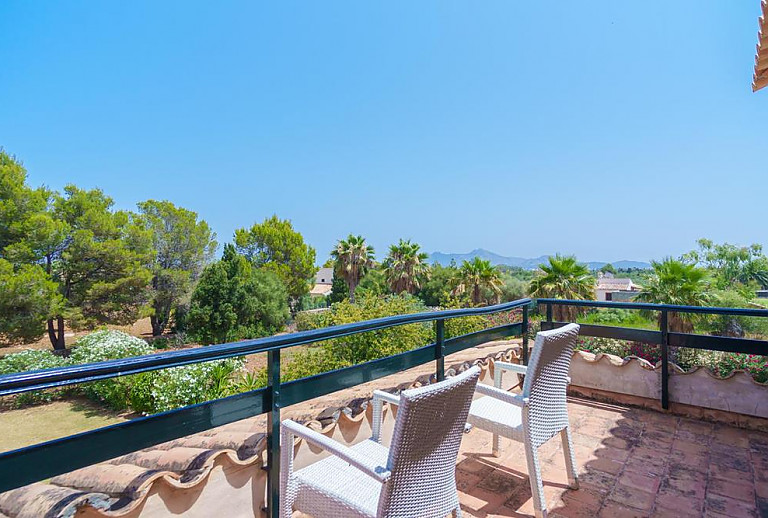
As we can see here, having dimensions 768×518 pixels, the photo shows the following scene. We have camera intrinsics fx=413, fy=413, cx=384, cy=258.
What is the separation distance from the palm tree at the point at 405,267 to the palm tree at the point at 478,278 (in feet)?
16.9

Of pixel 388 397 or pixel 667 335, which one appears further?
pixel 667 335

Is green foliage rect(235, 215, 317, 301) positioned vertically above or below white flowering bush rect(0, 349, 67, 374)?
above

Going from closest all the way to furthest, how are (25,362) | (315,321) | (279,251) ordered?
(25,362) → (315,321) → (279,251)

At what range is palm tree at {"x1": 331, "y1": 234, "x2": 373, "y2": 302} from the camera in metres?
30.2

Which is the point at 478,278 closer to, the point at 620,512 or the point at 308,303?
the point at 308,303

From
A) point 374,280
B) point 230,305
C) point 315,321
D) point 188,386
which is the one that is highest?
point 374,280

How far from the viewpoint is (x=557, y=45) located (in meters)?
11.6

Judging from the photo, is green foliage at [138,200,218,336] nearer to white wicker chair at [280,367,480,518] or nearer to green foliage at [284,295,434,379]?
green foliage at [284,295,434,379]

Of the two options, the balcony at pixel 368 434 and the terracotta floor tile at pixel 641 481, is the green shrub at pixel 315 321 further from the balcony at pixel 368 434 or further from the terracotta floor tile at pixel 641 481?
the terracotta floor tile at pixel 641 481

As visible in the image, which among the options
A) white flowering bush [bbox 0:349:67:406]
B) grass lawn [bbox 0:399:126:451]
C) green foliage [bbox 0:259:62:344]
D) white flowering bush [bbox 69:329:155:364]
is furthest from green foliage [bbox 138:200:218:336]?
grass lawn [bbox 0:399:126:451]

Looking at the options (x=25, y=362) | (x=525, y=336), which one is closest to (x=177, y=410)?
(x=525, y=336)

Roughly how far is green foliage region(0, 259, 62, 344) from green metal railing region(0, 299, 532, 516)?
20326 mm

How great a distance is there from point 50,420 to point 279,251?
2288 centimetres

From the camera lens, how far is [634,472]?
93.0 inches
